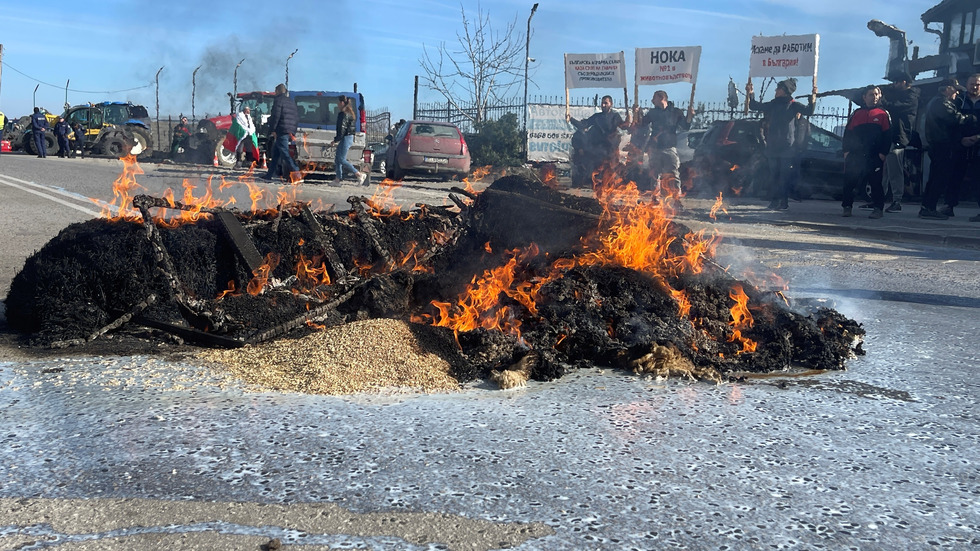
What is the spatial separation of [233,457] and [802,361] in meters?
3.07

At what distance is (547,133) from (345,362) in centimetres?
2311

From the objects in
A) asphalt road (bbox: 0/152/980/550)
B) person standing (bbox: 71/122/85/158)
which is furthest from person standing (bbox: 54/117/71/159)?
asphalt road (bbox: 0/152/980/550)

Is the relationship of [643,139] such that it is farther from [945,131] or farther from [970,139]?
[970,139]

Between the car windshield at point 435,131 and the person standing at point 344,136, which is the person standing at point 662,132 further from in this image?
the car windshield at point 435,131

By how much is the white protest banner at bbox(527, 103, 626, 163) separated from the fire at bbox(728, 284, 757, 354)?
2177 centimetres

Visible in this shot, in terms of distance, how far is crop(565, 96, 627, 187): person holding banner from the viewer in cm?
1513

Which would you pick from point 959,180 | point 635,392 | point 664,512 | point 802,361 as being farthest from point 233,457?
point 959,180

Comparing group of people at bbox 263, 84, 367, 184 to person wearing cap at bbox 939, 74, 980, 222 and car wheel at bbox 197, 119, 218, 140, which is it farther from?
person wearing cap at bbox 939, 74, 980, 222

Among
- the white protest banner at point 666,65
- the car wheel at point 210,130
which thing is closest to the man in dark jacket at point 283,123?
the white protest banner at point 666,65

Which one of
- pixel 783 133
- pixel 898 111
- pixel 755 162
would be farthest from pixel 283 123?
pixel 898 111

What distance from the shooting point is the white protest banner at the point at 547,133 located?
26.3 meters

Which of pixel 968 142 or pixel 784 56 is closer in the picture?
pixel 968 142

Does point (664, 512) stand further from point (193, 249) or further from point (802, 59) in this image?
point (802, 59)

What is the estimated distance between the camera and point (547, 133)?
86.8ft
